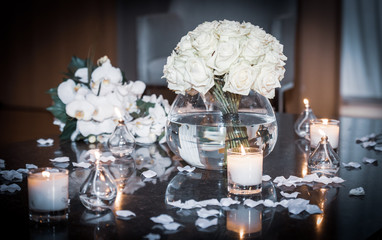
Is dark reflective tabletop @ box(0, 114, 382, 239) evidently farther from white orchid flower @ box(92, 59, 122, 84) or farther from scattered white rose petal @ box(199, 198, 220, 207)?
white orchid flower @ box(92, 59, 122, 84)

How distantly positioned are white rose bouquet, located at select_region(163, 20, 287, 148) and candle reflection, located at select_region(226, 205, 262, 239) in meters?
0.30

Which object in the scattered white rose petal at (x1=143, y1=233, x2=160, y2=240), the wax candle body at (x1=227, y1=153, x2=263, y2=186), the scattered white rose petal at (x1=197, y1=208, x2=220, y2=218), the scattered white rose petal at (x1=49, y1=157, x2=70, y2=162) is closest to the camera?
the scattered white rose petal at (x1=143, y1=233, x2=160, y2=240)

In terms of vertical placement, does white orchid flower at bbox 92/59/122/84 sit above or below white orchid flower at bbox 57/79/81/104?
above

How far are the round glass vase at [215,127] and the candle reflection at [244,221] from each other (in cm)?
27

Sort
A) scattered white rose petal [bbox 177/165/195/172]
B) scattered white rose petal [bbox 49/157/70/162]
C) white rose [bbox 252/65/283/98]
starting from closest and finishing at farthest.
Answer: white rose [bbox 252/65/283/98]
scattered white rose petal [bbox 177/165/195/172]
scattered white rose petal [bbox 49/157/70/162]

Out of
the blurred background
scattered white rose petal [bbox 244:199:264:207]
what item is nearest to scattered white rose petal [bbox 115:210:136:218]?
scattered white rose petal [bbox 244:199:264:207]

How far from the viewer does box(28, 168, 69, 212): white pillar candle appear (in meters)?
0.87

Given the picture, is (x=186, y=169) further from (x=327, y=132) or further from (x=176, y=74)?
(x=327, y=132)

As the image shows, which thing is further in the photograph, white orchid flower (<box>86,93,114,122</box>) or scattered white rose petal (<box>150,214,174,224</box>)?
white orchid flower (<box>86,93,114,122</box>)

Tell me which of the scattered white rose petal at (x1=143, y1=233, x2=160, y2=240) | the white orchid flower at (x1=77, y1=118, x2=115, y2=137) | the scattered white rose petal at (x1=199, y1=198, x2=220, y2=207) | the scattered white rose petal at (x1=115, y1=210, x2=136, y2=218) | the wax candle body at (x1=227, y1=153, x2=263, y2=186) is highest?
the white orchid flower at (x1=77, y1=118, x2=115, y2=137)

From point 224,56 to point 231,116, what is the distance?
0.58 feet

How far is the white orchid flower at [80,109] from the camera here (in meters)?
1.57

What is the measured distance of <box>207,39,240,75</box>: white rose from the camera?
1.11 m

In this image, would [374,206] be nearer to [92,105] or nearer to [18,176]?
[18,176]
